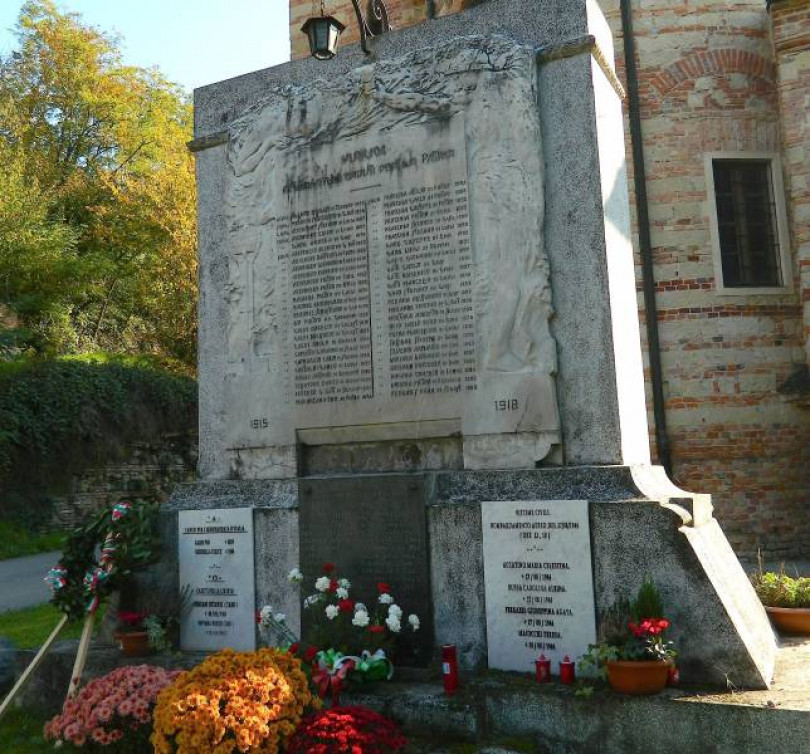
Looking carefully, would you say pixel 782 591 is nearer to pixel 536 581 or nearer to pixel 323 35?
pixel 536 581

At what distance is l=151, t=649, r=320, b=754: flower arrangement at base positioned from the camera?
12.8ft

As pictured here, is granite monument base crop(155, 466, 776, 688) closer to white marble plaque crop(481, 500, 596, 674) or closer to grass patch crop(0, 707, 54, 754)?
white marble plaque crop(481, 500, 596, 674)

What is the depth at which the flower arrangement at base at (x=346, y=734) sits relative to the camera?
3.77 meters

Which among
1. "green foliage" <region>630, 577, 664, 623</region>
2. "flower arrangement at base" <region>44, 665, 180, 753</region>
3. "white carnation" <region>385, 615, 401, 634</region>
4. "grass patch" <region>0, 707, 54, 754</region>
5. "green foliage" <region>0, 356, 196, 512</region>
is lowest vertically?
"grass patch" <region>0, 707, 54, 754</region>

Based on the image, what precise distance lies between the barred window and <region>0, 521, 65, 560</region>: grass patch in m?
11.7

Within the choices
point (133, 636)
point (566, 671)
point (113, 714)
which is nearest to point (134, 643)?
point (133, 636)

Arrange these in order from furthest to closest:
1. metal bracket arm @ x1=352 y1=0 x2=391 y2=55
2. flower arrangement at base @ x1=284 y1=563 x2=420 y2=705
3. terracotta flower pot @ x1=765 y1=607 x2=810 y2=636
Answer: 1. metal bracket arm @ x1=352 y1=0 x2=391 y2=55
2. terracotta flower pot @ x1=765 y1=607 x2=810 y2=636
3. flower arrangement at base @ x1=284 y1=563 x2=420 y2=705

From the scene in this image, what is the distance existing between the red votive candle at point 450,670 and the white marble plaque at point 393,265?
3.72 ft

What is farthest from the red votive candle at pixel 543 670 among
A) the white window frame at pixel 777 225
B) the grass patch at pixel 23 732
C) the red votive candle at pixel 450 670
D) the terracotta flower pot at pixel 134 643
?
the white window frame at pixel 777 225

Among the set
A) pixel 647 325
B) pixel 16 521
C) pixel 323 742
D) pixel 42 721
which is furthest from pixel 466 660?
pixel 16 521

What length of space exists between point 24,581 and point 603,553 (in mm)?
10043

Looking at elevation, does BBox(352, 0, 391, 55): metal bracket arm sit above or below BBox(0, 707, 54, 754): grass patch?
above

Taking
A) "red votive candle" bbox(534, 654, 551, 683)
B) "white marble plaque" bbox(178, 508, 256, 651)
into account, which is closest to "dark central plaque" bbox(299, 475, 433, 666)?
"white marble plaque" bbox(178, 508, 256, 651)

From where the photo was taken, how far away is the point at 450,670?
450 cm
